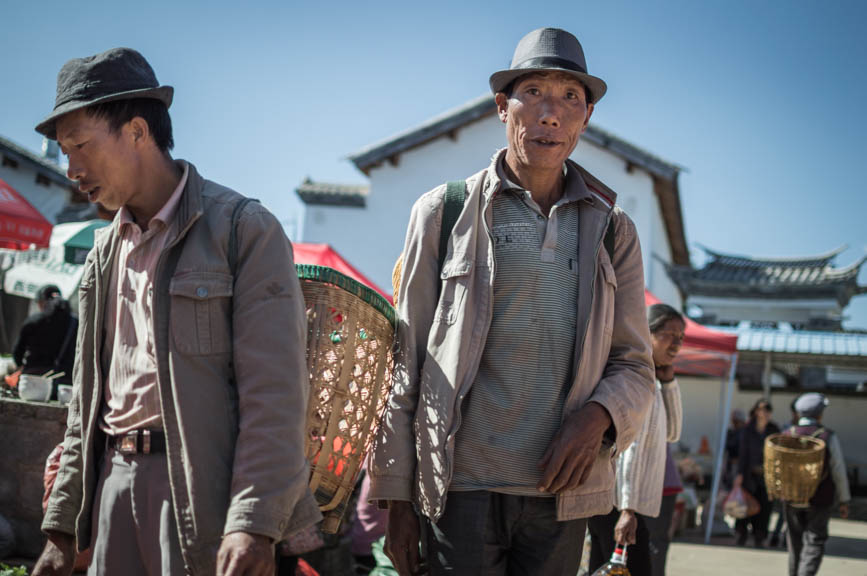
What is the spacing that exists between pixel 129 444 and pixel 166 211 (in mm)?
536

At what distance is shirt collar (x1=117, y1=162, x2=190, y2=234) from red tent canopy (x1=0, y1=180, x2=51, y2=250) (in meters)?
5.52

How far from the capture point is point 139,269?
192cm

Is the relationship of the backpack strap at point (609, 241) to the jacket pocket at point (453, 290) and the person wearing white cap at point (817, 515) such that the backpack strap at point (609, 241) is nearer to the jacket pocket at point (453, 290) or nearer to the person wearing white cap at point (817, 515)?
the jacket pocket at point (453, 290)

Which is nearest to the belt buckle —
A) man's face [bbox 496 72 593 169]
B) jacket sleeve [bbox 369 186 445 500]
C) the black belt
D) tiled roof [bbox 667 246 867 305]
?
the black belt

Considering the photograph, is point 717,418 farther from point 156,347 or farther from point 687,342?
point 156,347

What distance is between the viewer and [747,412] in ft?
60.8

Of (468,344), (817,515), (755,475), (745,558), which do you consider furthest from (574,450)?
(755,475)

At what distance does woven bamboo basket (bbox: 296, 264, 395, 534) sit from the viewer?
6.77 ft

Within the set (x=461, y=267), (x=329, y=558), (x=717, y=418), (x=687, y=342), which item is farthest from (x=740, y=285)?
(x=461, y=267)

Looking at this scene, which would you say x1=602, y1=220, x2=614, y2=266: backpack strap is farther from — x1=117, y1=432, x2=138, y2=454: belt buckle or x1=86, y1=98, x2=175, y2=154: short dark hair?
x1=117, y1=432, x2=138, y2=454: belt buckle

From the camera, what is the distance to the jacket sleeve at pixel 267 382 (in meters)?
1.67

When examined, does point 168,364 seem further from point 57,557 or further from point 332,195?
point 332,195

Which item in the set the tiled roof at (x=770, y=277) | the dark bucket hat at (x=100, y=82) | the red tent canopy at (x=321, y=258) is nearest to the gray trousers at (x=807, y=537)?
the red tent canopy at (x=321, y=258)

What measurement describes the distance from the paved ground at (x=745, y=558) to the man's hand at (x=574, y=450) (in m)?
7.01
